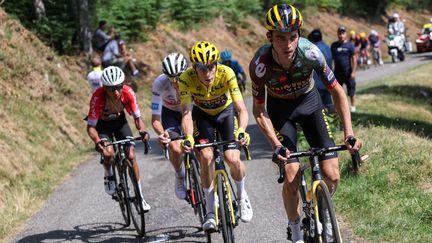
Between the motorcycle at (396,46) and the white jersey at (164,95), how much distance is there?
2971cm

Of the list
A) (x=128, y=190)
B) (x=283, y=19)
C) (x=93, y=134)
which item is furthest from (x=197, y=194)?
(x=283, y=19)

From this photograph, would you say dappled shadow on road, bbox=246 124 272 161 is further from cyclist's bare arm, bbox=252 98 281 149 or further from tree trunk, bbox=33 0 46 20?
tree trunk, bbox=33 0 46 20

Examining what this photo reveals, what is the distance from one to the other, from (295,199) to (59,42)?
18.2 m

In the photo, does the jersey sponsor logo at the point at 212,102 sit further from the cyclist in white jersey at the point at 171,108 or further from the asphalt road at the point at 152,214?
the asphalt road at the point at 152,214

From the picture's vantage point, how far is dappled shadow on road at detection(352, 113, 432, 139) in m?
14.1

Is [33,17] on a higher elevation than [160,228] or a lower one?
higher

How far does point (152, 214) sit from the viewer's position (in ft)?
31.7

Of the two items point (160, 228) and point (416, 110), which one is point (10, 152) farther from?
point (416, 110)

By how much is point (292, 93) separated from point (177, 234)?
304 cm

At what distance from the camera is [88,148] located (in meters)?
17.5

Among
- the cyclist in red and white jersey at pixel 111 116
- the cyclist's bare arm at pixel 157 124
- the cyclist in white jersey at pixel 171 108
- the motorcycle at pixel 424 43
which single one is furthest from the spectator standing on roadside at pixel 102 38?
the motorcycle at pixel 424 43

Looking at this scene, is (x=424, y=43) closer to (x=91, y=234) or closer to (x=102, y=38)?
(x=102, y=38)

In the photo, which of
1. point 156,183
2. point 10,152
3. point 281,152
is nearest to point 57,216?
point 156,183

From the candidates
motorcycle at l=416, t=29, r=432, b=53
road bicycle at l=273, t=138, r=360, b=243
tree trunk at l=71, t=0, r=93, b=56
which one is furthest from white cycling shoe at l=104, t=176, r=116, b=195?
motorcycle at l=416, t=29, r=432, b=53
